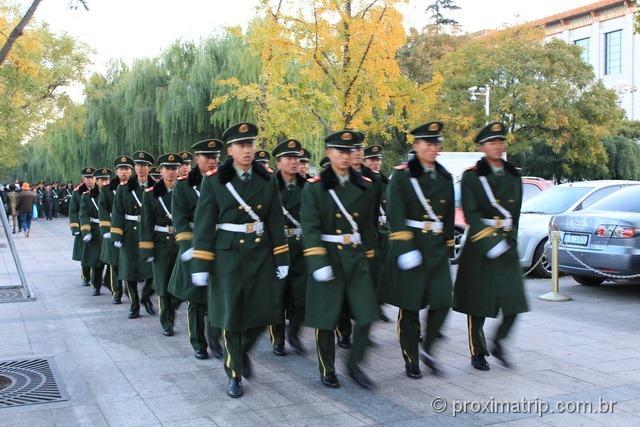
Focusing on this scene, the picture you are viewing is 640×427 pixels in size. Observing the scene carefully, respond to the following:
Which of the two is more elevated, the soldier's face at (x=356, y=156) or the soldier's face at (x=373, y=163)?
the soldier's face at (x=356, y=156)

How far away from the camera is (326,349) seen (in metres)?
5.75

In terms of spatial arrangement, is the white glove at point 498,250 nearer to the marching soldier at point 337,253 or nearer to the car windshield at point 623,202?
the marching soldier at point 337,253

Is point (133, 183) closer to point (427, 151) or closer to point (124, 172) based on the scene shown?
point (124, 172)

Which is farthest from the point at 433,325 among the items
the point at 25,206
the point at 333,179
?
the point at 25,206

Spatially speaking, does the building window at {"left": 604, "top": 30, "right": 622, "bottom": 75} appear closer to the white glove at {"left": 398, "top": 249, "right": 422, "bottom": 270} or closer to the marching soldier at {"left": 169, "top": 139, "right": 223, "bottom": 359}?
the marching soldier at {"left": 169, "top": 139, "right": 223, "bottom": 359}

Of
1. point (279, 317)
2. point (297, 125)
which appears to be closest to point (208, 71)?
point (297, 125)

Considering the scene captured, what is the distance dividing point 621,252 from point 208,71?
18.5 metres

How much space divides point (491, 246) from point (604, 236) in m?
4.55

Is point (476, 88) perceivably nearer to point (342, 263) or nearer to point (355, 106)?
point (355, 106)

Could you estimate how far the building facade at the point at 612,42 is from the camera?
148ft

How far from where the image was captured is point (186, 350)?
7113mm

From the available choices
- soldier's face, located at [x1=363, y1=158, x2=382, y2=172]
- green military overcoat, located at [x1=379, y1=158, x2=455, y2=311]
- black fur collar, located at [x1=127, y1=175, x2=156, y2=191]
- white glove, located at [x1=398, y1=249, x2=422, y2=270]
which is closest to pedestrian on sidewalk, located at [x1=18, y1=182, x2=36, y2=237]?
black fur collar, located at [x1=127, y1=175, x2=156, y2=191]

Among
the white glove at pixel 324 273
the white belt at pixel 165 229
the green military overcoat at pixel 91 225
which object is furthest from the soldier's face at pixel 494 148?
the green military overcoat at pixel 91 225

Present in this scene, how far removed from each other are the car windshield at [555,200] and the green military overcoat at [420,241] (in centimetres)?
695
